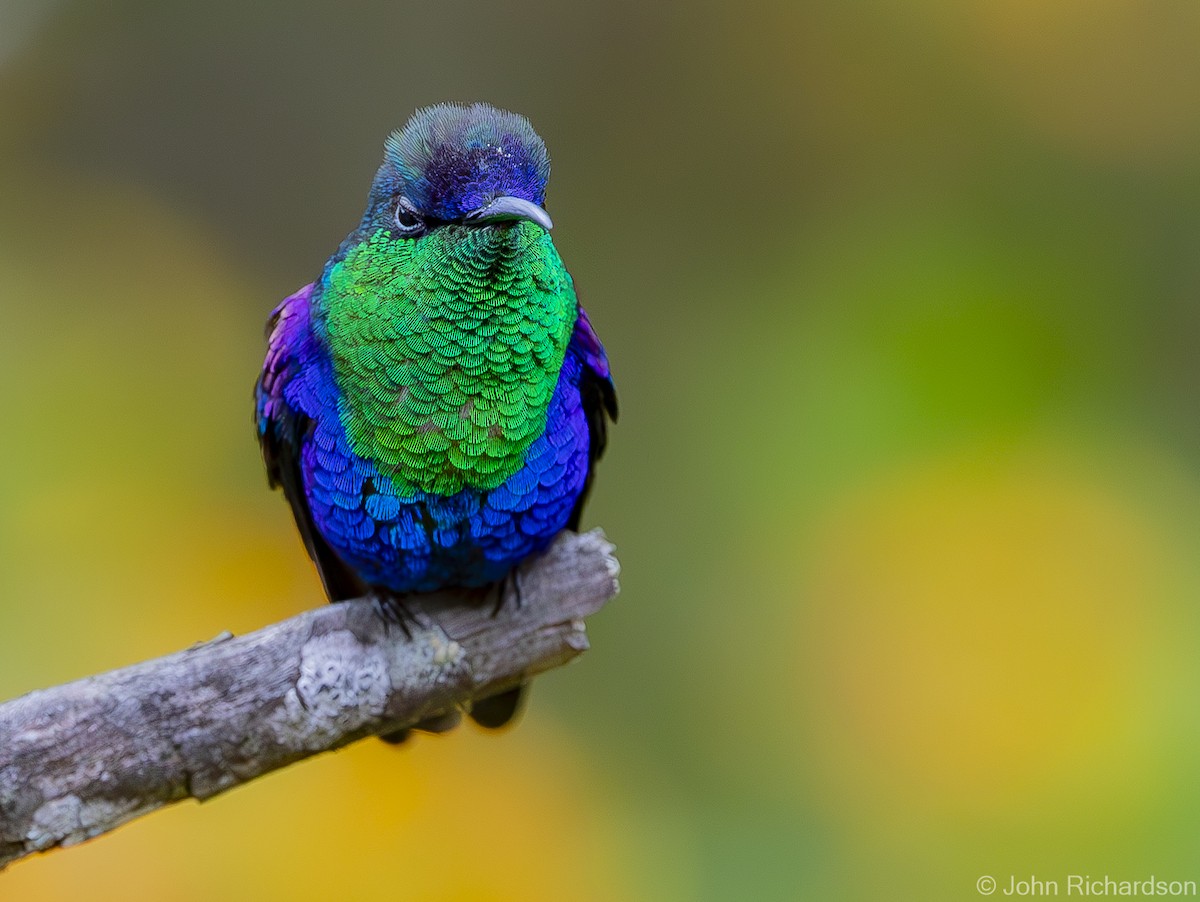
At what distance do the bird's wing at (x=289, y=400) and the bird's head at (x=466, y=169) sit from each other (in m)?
0.29

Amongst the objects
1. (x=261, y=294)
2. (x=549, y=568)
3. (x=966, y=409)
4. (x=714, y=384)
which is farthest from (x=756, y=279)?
(x=549, y=568)

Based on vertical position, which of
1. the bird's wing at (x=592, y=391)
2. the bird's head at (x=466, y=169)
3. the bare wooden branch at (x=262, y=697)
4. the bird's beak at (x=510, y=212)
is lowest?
the bare wooden branch at (x=262, y=697)

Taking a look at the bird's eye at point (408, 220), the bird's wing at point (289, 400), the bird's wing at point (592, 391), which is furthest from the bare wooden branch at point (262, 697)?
the bird's eye at point (408, 220)

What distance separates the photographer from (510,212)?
1867 millimetres

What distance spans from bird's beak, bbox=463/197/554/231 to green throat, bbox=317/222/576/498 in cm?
3

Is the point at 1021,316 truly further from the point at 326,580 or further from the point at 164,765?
the point at 164,765

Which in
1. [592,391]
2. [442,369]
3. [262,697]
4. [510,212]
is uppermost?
[510,212]

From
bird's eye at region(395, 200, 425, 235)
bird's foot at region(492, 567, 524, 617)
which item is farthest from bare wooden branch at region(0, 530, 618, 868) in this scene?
bird's eye at region(395, 200, 425, 235)

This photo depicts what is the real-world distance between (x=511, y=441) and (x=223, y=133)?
215 centimetres

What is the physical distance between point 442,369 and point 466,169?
0.33 metres

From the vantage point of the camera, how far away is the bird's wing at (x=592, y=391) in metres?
2.22

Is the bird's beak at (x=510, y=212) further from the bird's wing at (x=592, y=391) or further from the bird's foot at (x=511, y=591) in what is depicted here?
the bird's foot at (x=511, y=591)

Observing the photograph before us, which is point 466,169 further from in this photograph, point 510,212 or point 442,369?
point 442,369

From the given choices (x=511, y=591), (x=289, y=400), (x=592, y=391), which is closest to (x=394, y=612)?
(x=511, y=591)
